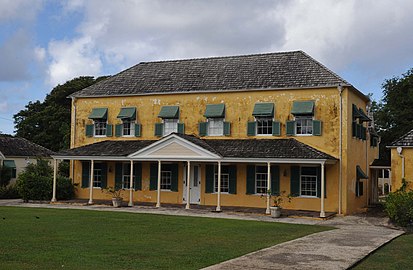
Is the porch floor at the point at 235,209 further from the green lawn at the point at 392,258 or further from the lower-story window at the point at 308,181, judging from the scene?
the green lawn at the point at 392,258

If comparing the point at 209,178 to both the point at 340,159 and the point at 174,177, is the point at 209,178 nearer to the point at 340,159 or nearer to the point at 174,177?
the point at 174,177

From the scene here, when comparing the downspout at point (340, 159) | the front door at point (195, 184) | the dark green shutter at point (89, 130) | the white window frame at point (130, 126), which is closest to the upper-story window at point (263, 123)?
the downspout at point (340, 159)

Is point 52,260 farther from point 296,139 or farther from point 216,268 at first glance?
point 296,139

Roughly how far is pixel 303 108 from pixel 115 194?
1031cm

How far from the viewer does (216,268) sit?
9523 mm

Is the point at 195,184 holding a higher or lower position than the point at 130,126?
lower

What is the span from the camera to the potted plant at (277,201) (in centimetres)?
2161

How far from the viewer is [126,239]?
13594mm

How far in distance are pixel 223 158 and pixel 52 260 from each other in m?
13.7

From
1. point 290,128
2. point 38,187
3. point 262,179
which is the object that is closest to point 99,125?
point 38,187

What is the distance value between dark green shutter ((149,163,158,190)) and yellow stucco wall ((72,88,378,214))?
0.33 metres

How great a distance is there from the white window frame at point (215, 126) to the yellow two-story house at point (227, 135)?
51 mm

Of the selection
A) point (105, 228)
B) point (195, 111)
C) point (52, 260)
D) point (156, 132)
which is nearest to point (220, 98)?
point (195, 111)

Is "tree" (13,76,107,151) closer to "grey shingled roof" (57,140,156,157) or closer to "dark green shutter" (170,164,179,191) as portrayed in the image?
"grey shingled roof" (57,140,156,157)
